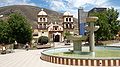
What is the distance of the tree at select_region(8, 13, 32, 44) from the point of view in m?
43.0

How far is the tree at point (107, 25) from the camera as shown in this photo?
142 feet

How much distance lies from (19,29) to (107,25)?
1520 cm

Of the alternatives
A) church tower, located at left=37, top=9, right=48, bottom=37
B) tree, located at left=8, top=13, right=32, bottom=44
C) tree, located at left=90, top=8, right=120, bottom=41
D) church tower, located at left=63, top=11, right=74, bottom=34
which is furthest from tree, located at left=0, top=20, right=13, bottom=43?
church tower, located at left=63, top=11, right=74, bottom=34

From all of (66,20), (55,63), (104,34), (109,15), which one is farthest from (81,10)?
(55,63)

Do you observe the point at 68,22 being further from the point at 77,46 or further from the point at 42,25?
the point at 77,46

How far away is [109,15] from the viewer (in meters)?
49.6

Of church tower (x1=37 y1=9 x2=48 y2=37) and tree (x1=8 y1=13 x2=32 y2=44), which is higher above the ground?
church tower (x1=37 y1=9 x2=48 y2=37)

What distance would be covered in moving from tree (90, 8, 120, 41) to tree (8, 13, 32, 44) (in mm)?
12195

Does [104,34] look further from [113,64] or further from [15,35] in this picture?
[113,64]

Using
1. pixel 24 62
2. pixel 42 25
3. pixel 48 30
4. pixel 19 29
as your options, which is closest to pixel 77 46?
pixel 24 62

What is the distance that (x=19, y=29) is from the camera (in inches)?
1694

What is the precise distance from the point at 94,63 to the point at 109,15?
1378 inches

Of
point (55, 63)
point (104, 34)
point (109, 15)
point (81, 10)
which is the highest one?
point (81, 10)

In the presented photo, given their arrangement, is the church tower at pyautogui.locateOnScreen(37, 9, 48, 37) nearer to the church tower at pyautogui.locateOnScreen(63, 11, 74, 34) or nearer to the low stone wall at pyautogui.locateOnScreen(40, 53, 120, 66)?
the church tower at pyautogui.locateOnScreen(63, 11, 74, 34)
